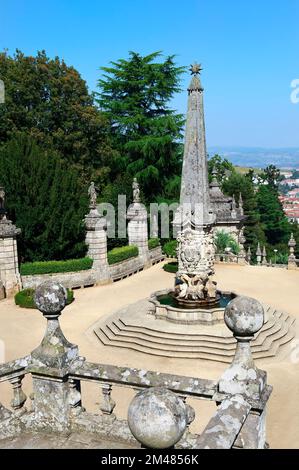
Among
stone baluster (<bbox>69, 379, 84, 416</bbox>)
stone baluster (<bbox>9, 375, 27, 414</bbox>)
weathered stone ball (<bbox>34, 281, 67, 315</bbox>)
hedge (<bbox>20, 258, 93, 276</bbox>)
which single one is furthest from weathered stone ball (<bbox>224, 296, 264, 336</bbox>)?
hedge (<bbox>20, 258, 93, 276</bbox>)

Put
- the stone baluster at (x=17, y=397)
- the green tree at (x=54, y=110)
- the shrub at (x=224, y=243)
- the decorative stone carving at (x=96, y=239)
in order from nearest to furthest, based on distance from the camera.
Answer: the stone baluster at (x=17, y=397) < the decorative stone carving at (x=96, y=239) < the shrub at (x=224, y=243) < the green tree at (x=54, y=110)

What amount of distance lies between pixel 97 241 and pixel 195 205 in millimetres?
11721

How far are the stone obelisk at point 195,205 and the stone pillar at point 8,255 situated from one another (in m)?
10.9

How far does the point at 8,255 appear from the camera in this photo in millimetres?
25312

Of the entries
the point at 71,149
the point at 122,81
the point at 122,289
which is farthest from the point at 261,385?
the point at 122,81

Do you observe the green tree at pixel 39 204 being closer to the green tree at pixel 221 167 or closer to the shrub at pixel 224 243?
the shrub at pixel 224 243

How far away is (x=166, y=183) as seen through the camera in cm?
4334

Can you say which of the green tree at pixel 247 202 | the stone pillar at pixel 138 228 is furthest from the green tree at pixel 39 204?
the green tree at pixel 247 202

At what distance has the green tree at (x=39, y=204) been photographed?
27.7 m

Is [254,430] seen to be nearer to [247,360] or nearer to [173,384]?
[247,360]

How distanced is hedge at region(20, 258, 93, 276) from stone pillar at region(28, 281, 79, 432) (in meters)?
19.7

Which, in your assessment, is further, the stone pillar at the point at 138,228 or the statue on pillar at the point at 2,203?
the stone pillar at the point at 138,228

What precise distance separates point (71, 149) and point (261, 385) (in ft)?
121

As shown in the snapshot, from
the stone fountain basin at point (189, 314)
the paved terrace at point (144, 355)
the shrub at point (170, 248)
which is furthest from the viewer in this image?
the shrub at point (170, 248)
